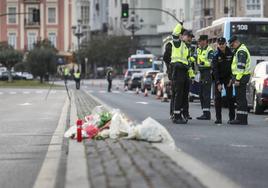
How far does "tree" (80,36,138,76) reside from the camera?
107875 millimetres

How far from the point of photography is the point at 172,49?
17406 mm

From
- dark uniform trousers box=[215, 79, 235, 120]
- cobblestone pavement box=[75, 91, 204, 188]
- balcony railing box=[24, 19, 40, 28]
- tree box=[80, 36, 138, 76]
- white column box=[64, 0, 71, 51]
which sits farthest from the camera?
balcony railing box=[24, 19, 40, 28]

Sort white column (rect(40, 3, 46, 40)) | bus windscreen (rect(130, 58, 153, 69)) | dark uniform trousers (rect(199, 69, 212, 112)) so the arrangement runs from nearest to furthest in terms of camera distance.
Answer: dark uniform trousers (rect(199, 69, 212, 112))
bus windscreen (rect(130, 58, 153, 69))
white column (rect(40, 3, 46, 40))

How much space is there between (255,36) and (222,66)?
40.1 ft

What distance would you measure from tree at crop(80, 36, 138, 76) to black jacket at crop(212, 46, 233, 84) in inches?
3468

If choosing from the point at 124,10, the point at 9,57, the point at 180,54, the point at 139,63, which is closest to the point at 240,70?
the point at 180,54

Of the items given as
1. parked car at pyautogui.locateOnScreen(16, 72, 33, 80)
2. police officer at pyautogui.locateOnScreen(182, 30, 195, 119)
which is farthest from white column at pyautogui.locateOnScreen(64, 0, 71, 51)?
police officer at pyautogui.locateOnScreen(182, 30, 195, 119)

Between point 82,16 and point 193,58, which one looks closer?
point 193,58

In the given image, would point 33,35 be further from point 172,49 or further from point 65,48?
point 172,49

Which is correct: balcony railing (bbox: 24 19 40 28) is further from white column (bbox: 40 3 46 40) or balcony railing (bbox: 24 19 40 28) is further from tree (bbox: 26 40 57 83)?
tree (bbox: 26 40 57 83)

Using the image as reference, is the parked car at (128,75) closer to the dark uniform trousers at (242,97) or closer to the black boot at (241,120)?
the black boot at (241,120)

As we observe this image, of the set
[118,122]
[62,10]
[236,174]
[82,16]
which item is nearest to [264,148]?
[118,122]

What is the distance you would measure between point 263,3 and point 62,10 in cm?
5749

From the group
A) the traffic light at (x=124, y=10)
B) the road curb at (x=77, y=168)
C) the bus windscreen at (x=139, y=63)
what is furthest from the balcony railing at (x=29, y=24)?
the road curb at (x=77, y=168)
